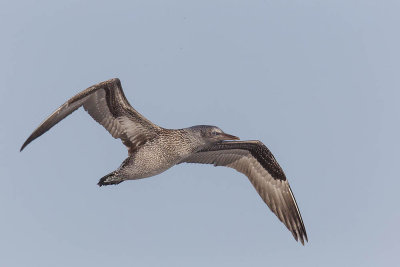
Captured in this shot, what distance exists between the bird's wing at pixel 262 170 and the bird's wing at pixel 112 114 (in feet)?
6.74

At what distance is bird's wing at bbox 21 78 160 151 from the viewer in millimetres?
15461

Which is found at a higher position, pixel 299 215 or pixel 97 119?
pixel 97 119

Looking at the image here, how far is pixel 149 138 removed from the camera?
54.7ft

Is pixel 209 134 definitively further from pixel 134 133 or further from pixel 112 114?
pixel 112 114

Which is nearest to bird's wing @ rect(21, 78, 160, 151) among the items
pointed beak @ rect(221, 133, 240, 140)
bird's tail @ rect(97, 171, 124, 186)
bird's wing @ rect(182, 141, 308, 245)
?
bird's tail @ rect(97, 171, 124, 186)

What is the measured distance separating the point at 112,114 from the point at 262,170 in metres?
4.79

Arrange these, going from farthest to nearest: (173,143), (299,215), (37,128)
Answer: (299,215), (173,143), (37,128)

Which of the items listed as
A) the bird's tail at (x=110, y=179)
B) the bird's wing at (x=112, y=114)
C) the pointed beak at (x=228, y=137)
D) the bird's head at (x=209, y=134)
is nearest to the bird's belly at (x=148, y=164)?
the bird's tail at (x=110, y=179)

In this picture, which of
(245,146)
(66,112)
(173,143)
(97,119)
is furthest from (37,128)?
(245,146)

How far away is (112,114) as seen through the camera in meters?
16.6

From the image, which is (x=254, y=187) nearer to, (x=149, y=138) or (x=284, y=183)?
(x=284, y=183)

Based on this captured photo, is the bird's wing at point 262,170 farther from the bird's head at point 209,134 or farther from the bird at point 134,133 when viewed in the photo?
the bird's head at point 209,134

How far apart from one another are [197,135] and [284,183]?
145 inches

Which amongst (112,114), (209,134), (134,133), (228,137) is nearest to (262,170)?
(228,137)
